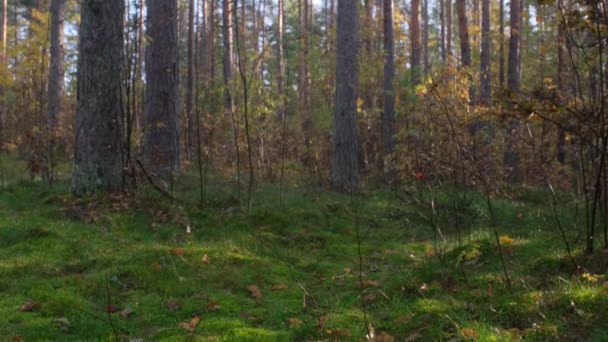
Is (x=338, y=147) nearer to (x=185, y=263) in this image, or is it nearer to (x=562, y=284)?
(x=185, y=263)

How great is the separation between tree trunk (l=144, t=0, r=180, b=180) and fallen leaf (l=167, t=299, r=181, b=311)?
569 cm

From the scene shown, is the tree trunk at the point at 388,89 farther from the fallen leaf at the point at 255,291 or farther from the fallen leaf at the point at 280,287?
the fallen leaf at the point at 255,291

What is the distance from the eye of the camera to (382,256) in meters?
7.38

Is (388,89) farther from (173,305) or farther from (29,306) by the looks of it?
(29,306)

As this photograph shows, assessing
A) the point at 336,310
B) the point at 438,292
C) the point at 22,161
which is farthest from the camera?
the point at 22,161

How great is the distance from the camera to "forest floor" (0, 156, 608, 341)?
459cm

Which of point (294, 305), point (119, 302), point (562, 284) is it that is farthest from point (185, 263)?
point (562, 284)

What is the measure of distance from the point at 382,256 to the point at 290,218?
1871 mm

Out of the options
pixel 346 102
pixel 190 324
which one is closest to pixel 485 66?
pixel 346 102

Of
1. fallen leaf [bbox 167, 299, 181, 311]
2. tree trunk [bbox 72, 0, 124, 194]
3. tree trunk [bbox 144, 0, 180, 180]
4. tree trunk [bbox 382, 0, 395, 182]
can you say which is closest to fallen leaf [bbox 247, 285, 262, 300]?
fallen leaf [bbox 167, 299, 181, 311]

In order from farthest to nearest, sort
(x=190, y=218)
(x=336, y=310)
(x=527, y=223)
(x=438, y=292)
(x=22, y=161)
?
1. (x=22, y=161)
2. (x=527, y=223)
3. (x=190, y=218)
4. (x=438, y=292)
5. (x=336, y=310)

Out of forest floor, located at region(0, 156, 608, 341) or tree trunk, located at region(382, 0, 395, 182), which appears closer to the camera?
forest floor, located at region(0, 156, 608, 341)

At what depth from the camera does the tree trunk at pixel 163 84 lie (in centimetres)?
1082

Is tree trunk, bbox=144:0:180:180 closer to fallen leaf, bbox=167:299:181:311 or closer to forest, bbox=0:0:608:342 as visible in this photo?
forest, bbox=0:0:608:342
